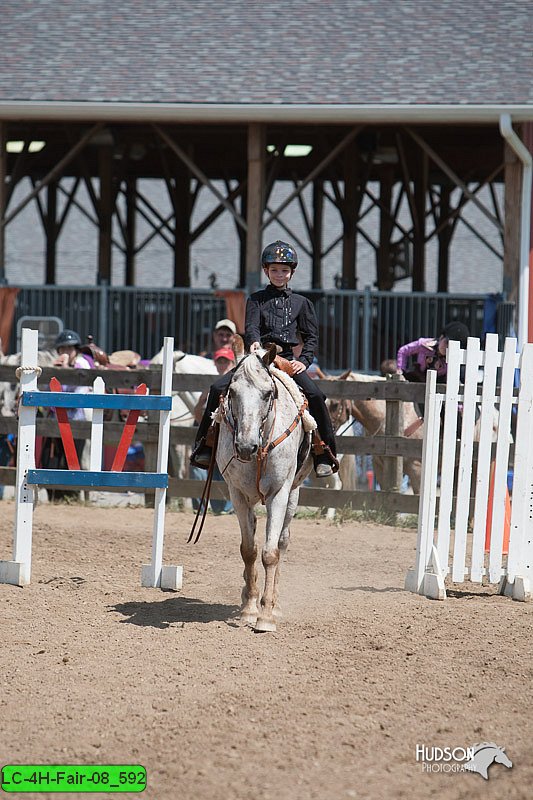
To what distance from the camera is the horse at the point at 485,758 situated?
4816 mm

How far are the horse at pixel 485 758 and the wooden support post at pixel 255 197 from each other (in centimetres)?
1340

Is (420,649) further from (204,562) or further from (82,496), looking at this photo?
(82,496)

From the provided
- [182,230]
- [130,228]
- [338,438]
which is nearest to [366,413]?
[338,438]

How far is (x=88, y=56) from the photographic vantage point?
19.4 m

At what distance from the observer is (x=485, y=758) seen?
491 centimetres

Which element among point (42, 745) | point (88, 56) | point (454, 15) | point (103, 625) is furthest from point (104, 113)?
point (42, 745)

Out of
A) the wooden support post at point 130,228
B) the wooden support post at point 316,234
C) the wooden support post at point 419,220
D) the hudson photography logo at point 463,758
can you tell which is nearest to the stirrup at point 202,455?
the hudson photography logo at point 463,758

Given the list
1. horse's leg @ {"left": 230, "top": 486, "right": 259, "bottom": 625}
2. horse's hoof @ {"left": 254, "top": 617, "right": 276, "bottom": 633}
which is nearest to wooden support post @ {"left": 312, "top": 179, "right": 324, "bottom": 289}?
horse's leg @ {"left": 230, "top": 486, "right": 259, "bottom": 625}

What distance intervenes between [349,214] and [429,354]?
11292 millimetres

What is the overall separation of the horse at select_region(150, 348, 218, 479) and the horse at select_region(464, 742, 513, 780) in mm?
9071

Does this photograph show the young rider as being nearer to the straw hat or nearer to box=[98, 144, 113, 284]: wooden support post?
the straw hat

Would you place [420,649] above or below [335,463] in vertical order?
below

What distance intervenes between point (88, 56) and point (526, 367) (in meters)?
13.3

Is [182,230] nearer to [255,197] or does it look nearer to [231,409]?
[255,197]
